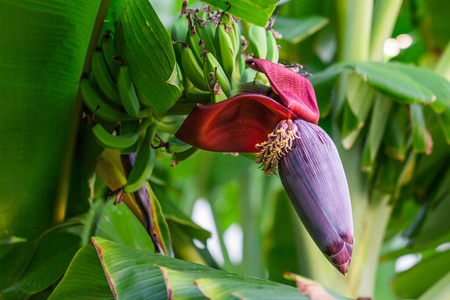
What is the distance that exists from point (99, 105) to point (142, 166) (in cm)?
11

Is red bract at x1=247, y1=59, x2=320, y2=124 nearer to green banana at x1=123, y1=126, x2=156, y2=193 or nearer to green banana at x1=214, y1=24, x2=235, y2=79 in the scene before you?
green banana at x1=214, y1=24, x2=235, y2=79

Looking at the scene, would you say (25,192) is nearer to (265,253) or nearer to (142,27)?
(142,27)

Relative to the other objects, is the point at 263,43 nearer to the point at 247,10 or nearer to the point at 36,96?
the point at 247,10

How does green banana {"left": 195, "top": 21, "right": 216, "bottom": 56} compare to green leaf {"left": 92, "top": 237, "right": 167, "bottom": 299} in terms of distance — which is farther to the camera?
green banana {"left": 195, "top": 21, "right": 216, "bottom": 56}

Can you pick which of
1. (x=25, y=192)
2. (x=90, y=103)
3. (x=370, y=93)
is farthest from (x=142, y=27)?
(x=370, y=93)

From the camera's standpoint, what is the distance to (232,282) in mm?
482

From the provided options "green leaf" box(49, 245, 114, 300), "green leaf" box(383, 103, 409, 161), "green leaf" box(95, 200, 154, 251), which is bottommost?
"green leaf" box(95, 200, 154, 251)

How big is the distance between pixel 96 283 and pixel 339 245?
0.34m

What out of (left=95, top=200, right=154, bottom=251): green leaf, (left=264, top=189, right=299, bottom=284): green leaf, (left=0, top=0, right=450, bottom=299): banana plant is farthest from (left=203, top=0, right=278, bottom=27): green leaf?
(left=264, top=189, right=299, bottom=284): green leaf

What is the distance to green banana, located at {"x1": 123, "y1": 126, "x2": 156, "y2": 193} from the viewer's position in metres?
0.67

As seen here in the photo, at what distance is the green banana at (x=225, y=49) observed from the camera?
650 mm

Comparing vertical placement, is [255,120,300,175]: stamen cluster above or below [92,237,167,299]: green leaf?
above

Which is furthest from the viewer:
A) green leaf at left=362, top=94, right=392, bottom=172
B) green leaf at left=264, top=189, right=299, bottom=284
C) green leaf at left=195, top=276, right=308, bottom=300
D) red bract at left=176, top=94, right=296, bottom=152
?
green leaf at left=264, top=189, right=299, bottom=284

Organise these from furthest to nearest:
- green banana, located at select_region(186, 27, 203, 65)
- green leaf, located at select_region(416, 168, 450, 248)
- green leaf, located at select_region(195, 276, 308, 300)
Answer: green leaf, located at select_region(416, 168, 450, 248) < green banana, located at select_region(186, 27, 203, 65) < green leaf, located at select_region(195, 276, 308, 300)
